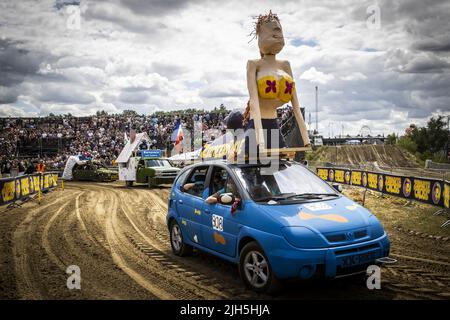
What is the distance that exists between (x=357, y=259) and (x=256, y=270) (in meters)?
1.21

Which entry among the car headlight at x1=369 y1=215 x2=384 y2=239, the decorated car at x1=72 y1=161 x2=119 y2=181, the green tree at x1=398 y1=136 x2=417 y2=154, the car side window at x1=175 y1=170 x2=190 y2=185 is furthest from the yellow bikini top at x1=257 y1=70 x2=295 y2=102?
the green tree at x1=398 y1=136 x2=417 y2=154

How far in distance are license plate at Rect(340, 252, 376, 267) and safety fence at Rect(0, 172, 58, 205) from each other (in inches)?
502

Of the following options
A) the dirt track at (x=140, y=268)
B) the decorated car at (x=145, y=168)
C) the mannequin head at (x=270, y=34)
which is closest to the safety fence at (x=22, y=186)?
the dirt track at (x=140, y=268)

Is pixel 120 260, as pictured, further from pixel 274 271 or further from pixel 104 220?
pixel 104 220

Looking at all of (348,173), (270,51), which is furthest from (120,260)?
(348,173)

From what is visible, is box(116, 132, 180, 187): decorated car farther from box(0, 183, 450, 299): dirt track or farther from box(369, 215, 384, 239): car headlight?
box(369, 215, 384, 239): car headlight

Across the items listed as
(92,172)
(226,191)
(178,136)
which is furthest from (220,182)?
(92,172)

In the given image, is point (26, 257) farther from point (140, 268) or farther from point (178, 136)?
point (178, 136)

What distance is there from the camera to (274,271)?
14.6 feet

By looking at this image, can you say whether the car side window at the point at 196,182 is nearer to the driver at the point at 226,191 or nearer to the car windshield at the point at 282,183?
the driver at the point at 226,191

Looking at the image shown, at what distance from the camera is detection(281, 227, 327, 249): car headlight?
4.37 metres

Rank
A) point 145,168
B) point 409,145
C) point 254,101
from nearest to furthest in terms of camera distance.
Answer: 1. point 254,101
2. point 145,168
3. point 409,145

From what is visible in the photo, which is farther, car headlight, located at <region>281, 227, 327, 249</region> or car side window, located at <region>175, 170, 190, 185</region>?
car side window, located at <region>175, 170, 190, 185</region>

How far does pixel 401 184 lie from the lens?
44.8 feet
